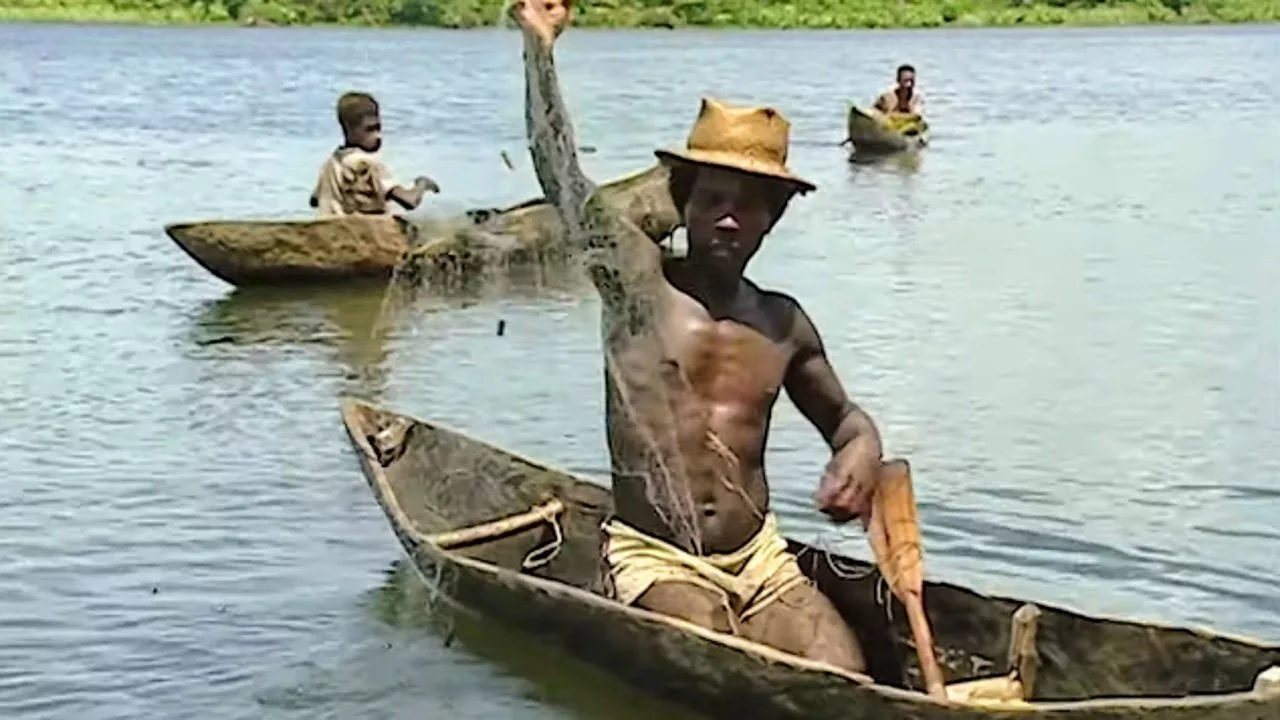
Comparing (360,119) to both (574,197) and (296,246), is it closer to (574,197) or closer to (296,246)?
(296,246)

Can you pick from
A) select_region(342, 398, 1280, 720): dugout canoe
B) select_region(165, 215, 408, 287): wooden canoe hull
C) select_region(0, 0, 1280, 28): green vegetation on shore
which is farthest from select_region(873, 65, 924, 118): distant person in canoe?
select_region(0, 0, 1280, 28): green vegetation on shore

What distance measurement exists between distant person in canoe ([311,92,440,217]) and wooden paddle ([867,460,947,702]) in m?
7.41

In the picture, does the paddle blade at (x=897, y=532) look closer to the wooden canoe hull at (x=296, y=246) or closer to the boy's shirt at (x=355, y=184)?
the wooden canoe hull at (x=296, y=246)

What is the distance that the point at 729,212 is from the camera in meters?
5.53

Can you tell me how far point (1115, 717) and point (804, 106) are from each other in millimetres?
26230

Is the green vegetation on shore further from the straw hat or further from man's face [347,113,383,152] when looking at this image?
the straw hat

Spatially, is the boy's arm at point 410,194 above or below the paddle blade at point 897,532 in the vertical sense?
below

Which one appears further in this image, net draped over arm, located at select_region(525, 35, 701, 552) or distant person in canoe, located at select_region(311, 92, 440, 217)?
distant person in canoe, located at select_region(311, 92, 440, 217)

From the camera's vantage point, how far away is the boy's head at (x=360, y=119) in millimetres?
12484

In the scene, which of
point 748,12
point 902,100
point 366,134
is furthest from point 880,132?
point 748,12

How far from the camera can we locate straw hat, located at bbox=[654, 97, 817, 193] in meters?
5.45

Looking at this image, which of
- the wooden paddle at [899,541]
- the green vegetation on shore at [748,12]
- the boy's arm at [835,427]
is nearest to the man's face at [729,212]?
the boy's arm at [835,427]

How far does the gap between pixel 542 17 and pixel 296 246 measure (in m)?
7.38

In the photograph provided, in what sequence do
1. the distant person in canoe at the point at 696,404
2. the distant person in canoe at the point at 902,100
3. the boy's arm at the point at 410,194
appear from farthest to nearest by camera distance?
the distant person in canoe at the point at 902,100, the boy's arm at the point at 410,194, the distant person in canoe at the point at 696,404
